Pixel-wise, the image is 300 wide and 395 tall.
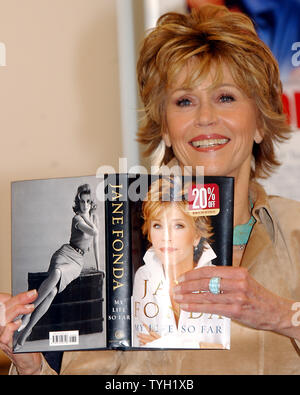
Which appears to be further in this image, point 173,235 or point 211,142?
point 211,142

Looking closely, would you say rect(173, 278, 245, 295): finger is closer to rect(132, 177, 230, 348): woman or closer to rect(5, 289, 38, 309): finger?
rect(132, 177, 230, 348): woman

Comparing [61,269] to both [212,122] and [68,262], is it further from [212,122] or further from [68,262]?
[212,122]

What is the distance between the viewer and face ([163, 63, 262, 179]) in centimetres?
136

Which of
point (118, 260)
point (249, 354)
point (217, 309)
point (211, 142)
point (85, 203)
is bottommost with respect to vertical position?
point (249, 354)

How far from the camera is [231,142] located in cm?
138

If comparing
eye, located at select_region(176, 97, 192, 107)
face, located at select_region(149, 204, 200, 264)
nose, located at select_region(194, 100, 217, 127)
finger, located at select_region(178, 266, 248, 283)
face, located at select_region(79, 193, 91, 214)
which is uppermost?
eye, located at select_region(176, 97, 192, 107)

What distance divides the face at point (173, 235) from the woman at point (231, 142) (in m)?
0.20

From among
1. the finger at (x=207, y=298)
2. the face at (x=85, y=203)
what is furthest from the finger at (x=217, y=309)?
the face at (x=85, y=203)

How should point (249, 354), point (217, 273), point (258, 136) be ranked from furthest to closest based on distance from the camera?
point (258, 136) < point (249, 354) < point (217, 273)

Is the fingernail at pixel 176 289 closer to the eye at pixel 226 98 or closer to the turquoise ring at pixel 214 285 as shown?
the turquoise ring at pixel 214 285

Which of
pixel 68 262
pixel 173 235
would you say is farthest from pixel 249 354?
pixel 68 262

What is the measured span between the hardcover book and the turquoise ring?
→ 0.03m

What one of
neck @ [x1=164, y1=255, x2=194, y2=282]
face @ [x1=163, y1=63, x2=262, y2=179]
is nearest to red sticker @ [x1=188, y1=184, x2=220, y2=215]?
neck @ [x1=164, y1=255, x2=194, y2=282]

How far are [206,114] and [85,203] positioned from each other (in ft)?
1.26
